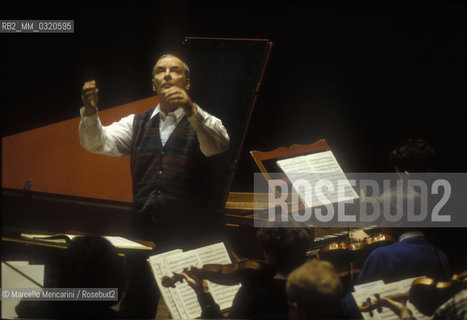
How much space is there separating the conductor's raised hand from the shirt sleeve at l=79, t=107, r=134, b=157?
29 cm

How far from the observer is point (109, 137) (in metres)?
3.75

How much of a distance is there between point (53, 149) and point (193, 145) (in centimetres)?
98

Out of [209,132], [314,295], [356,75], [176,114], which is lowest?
[314,295]

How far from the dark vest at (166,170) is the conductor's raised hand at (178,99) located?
10 centimetres

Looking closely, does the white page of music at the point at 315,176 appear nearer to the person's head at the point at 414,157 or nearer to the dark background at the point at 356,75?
the person's head at the point at 414,157

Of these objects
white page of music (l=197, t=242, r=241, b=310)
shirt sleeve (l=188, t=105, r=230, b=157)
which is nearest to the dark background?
shirt sleeve (l=188, t=105, r=230, b=157)

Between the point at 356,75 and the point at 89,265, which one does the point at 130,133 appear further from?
the point at 356,75

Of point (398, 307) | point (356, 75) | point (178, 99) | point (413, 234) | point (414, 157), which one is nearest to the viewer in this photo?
point (398, 307)

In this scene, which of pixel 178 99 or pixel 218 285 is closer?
pixel 218 285

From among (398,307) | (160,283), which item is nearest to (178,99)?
(160,283)

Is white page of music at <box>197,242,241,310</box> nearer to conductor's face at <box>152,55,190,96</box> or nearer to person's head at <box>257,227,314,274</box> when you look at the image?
person's head at <box>257,227,314,274</box>

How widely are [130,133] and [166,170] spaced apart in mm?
389

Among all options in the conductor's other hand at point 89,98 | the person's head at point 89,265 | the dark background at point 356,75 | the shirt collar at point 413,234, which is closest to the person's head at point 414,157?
the shirt collar at point 413,234

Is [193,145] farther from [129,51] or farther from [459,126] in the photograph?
[459,126]
